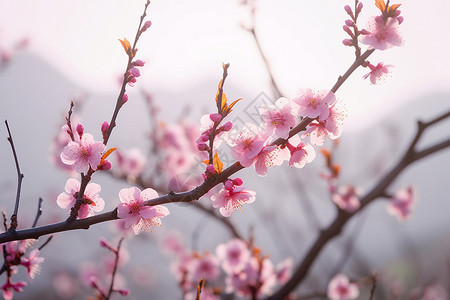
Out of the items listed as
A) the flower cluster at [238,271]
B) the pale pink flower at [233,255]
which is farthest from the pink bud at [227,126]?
the pale pink flower at [233,255]

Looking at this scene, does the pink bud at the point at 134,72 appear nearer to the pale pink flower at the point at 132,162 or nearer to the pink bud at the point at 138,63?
the pink bud at the point at 138,63

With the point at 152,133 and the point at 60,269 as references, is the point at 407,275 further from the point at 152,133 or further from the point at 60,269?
the point at 152,133

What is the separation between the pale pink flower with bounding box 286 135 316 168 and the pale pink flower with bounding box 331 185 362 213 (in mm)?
1089

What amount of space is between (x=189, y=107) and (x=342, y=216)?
174 cm

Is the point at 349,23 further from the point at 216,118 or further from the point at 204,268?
the point at 204,268

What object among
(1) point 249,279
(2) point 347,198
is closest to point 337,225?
(2) point 347,198

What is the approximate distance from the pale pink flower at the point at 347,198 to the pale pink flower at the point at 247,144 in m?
1.21

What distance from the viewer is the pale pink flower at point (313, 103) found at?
0.99 metres

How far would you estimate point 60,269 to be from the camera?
793 centimetres

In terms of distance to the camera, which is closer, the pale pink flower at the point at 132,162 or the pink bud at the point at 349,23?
the pink bud at the point at 349,23

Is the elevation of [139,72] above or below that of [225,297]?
above

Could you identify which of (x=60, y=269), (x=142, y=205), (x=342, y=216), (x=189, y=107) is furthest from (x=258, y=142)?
(x=60, y=269)

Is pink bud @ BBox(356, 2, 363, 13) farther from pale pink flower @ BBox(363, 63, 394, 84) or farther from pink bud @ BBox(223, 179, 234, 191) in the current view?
pink bud @ BBox(223, 179, 234, 191)

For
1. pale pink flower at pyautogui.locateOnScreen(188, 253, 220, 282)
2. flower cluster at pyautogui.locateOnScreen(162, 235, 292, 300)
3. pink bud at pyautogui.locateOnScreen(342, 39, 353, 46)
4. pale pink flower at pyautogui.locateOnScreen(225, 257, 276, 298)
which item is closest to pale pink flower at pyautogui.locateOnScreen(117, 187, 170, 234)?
pink bud at pyautogui.locateOnScreen(342, 39, 353, 46)
